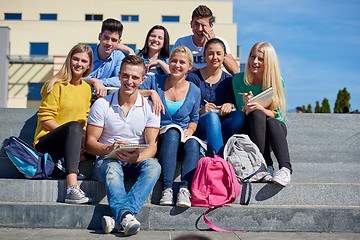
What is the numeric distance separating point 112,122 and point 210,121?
Result: 3.28ft

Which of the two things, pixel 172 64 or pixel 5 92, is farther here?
pixel 5 92

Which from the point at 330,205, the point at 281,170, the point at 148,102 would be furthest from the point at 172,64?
the point at 330,205

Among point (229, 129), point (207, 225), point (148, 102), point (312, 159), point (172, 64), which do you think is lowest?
point (207, 225)

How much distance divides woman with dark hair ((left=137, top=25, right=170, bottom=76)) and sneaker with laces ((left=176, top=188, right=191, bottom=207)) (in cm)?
203

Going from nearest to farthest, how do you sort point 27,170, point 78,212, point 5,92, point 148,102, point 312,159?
point 78,212
point 27,170
point 148,102
point 312,159
point 5,92

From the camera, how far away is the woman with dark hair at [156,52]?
491 centimetres

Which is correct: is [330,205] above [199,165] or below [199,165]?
below

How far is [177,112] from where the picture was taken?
3.88 metres

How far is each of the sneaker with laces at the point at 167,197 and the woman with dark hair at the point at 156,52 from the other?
78.6 inches

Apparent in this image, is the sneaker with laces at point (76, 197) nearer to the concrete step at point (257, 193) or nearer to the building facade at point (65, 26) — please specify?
the concrete step at point (257, 193)

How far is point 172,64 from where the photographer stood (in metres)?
3.93

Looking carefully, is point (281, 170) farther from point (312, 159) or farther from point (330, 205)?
point (312, 159)

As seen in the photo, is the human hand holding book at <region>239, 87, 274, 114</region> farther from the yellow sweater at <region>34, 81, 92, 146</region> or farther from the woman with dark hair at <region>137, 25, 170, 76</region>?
the yellow sweater at <region>34, 81, 92, 146</region>

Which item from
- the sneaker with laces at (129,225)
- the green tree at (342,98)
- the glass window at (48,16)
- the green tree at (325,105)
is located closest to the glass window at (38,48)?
the glass window at (48,16)
